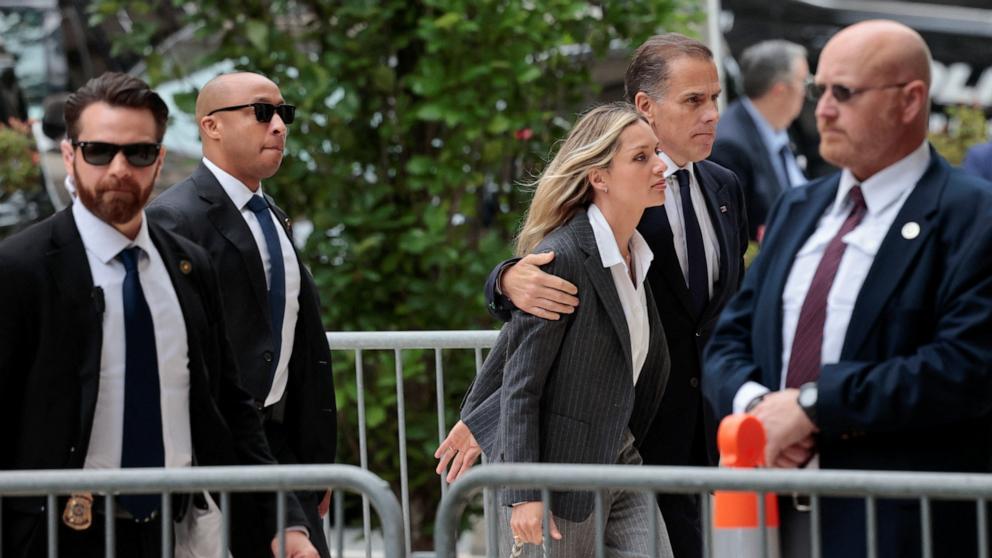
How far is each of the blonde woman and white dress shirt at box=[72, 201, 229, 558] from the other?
2.99ft

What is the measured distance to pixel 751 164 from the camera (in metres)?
8.40

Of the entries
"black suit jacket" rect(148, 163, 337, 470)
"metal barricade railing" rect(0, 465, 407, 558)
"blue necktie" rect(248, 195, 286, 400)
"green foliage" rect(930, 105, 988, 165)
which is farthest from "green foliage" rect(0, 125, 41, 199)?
"metal barricade railing" rect(0, 465, 407, 558)

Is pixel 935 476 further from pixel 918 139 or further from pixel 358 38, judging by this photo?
pixel 358 38

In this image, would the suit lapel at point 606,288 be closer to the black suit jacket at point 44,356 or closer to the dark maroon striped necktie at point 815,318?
the dark maroon striped necktie at point 815,318

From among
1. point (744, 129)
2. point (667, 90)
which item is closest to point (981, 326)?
point (667, 90)

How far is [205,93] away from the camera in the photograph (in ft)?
18.0

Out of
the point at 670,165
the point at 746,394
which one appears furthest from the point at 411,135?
the point at 746,394

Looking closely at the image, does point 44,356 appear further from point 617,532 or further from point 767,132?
point 767,132

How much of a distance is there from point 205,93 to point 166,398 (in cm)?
186

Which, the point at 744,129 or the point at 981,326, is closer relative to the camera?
the point at 981,326

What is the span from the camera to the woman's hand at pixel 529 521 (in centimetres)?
439

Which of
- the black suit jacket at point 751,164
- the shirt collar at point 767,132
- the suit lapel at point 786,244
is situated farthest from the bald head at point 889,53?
the shirt collar at point 767,132

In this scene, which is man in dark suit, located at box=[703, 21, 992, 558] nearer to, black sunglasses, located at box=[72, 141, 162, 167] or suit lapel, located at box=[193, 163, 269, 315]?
black sunglasses, located at box=[72, 141, 162, 167]

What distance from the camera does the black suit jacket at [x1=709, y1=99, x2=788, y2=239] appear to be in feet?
27.4
